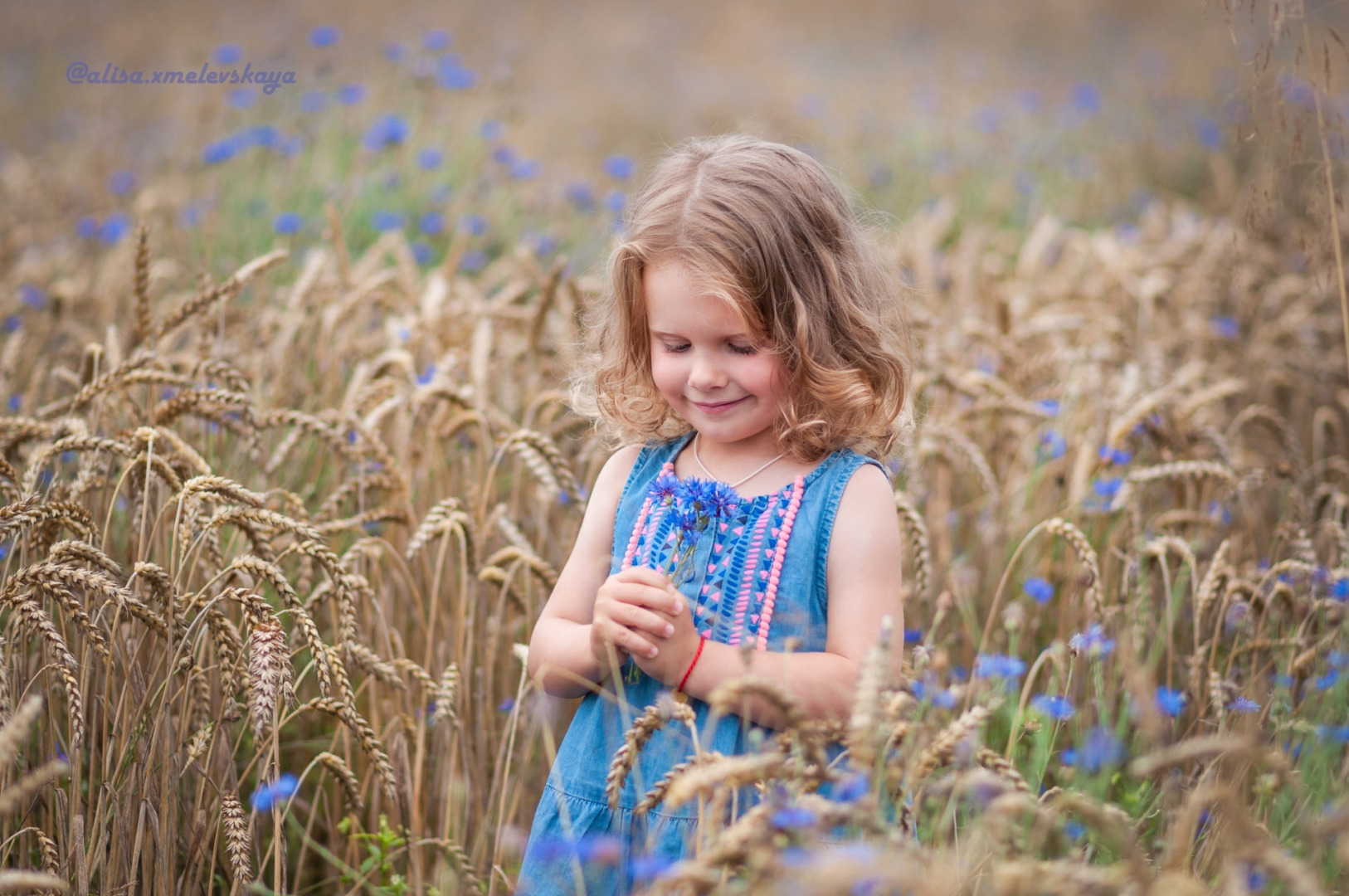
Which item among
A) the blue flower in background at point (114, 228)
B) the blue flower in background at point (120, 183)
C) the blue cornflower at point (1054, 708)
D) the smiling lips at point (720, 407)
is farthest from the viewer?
the blue flower in background at point (120, 183)

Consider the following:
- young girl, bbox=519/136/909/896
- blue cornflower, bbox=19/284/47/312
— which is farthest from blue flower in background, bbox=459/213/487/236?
young girl, bbox=519/136/909/896

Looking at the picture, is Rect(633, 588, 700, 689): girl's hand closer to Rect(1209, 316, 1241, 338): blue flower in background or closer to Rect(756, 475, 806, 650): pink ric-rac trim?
Rect(756, 475, 806, 650): pink ric-rac trim

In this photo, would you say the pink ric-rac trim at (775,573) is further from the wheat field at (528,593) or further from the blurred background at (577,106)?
the blurred background at (577,106)

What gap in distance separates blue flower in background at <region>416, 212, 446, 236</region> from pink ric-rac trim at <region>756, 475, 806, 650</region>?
385cm

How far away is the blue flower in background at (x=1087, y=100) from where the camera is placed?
9.77 metres

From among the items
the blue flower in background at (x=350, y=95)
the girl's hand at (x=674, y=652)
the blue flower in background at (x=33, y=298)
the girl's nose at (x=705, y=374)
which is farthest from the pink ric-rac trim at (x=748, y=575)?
the blue flower in background at (x=350, y=95)

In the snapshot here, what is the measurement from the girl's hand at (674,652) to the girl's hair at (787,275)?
38 cm

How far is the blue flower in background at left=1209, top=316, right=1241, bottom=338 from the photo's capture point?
3816mm

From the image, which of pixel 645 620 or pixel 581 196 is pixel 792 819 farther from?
pixel 581 196

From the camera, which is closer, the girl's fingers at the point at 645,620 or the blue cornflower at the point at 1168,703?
the girl's fingers at the point at 645,620

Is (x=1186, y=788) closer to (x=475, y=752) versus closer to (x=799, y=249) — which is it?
(x=799, y=249)

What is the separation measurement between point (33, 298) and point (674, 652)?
3398mm

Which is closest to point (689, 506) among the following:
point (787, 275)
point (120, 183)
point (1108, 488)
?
point (787, 275)

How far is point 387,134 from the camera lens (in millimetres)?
4949
